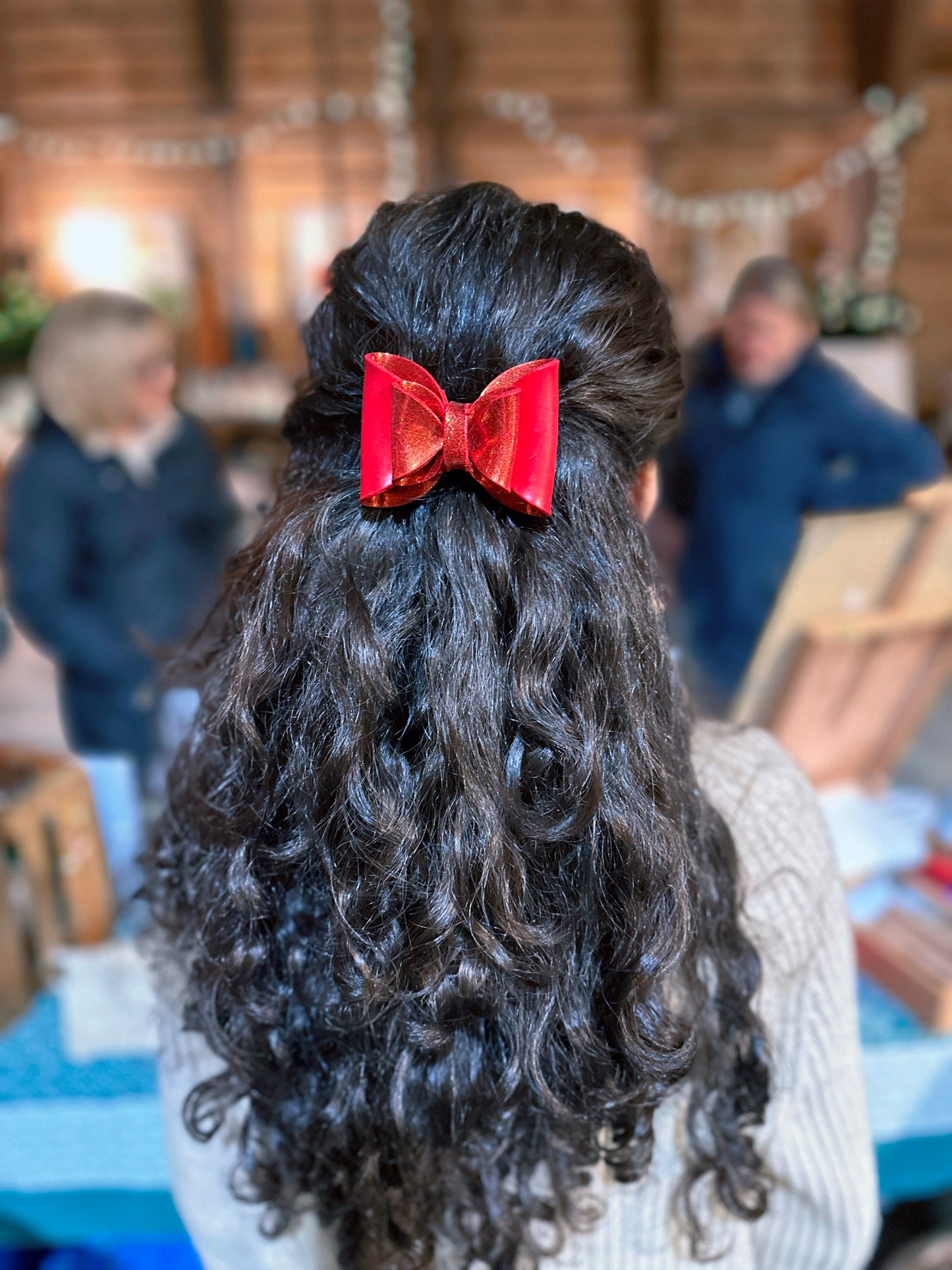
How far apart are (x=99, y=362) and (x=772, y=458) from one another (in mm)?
1477

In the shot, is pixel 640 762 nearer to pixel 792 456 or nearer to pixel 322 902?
pixel 322 902

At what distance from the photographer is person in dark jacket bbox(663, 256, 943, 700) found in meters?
2.12

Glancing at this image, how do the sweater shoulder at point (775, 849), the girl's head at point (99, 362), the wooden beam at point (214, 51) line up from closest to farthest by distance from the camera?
the sweater shoulder at point (775, 849) < the girl's head at point (99, 362) < the wooden beam at point (214, 51)

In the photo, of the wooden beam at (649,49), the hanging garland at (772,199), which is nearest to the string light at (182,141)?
the wooden beam at (649,49)

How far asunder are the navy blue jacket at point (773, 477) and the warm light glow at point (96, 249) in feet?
21.4

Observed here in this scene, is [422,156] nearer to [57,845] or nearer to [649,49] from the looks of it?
[649,49]

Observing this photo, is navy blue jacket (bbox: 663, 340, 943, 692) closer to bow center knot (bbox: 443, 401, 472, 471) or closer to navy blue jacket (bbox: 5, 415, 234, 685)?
navy blue jacket (bbox: 5, 415, 234, 685)

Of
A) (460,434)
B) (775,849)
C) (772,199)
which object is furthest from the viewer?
(772,199)

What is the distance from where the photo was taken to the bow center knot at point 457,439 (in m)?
0.53

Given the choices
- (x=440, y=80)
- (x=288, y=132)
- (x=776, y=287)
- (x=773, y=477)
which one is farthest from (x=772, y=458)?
(x=288, y=132)

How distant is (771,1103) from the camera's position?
806 millimetres

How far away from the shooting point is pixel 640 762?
24.1 inches

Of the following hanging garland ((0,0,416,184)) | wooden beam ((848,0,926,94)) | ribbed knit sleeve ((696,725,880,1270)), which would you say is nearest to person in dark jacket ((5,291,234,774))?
ribbed knit sleeve ((696,725,880,1270))

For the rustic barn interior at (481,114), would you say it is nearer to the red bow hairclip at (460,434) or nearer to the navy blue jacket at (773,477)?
the navy blue jacket at (773,477)
